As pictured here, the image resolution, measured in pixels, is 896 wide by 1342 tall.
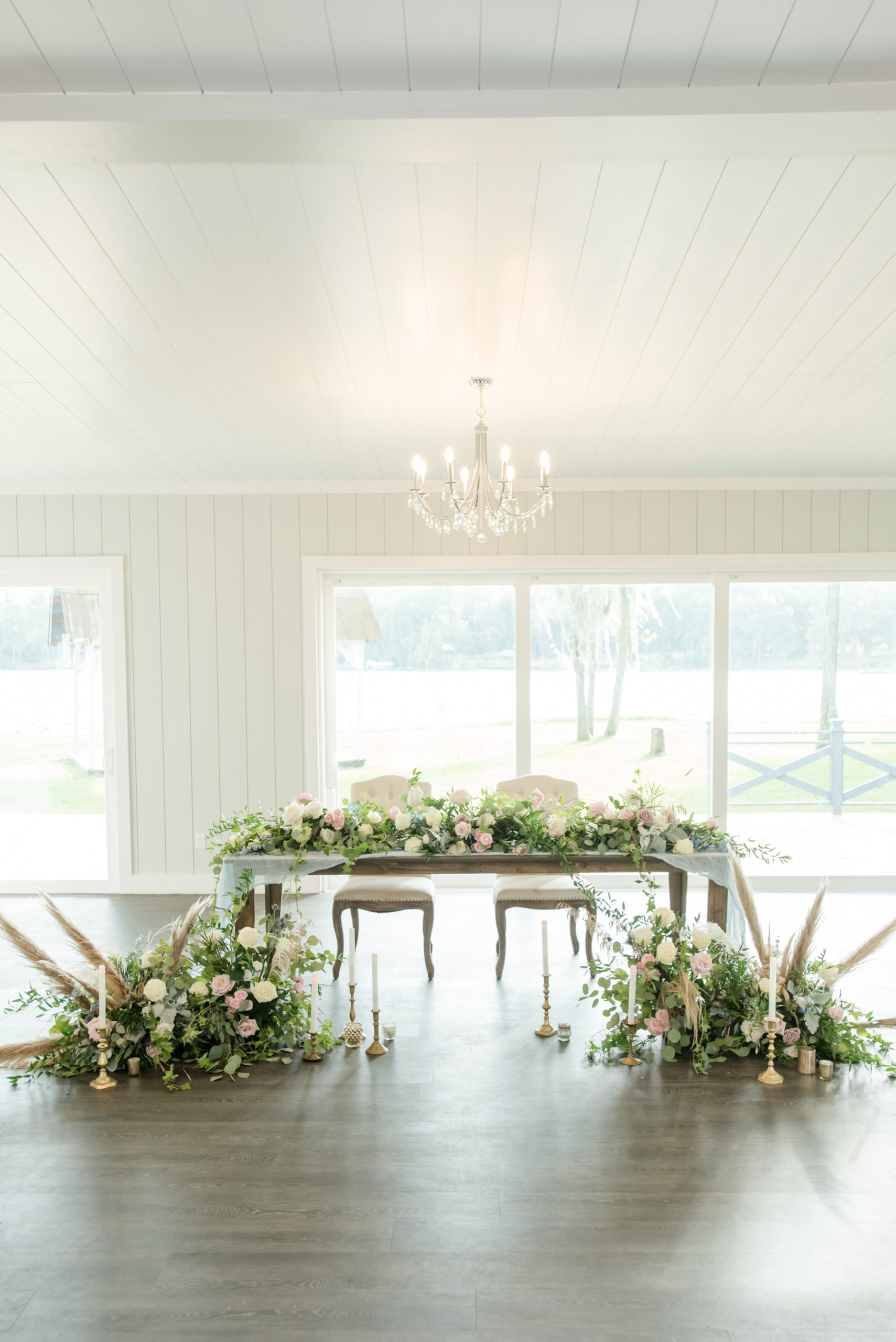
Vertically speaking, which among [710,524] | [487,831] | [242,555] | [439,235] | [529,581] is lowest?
[487,831]

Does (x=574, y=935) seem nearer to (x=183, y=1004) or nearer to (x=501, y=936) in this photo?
(x=501, y=936)

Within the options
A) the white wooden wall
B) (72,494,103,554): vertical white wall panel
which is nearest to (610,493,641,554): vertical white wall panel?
the white wooden wall

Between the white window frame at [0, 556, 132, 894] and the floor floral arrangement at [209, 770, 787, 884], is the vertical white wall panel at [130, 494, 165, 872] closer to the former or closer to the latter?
the white window frame at [0, 556, 132, 894]

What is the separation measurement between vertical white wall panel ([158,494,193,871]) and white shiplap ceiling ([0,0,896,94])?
3.45 metres

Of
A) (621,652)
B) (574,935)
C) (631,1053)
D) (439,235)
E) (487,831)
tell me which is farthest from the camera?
(621,652)

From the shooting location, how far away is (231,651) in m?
5.21

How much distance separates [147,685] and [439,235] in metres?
3.63

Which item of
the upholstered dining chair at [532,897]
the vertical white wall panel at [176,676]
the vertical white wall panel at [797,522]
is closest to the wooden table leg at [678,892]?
the upholstered dining chair at [532,897]

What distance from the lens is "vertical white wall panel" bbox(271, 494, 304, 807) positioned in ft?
17.1

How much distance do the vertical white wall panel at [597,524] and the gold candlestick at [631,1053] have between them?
297cm

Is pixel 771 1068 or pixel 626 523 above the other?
pixel 626 523

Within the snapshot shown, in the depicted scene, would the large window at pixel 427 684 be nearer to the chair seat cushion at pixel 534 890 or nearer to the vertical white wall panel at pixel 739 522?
the vertical white wall panel at pixel 739 522

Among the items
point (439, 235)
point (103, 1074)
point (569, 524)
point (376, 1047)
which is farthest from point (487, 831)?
point (569, 524)

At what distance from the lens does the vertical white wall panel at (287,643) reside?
520 centimetres
